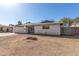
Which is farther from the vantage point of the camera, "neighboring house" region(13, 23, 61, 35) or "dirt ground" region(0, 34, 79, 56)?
"neighboring house" region(13, 23, 61, 35)

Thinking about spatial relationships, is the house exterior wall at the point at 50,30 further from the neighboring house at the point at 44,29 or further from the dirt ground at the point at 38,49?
the dirt ground at the point at 38,49

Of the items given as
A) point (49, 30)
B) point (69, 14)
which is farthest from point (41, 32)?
point (69, 14)

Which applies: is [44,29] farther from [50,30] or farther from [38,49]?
[38,49]

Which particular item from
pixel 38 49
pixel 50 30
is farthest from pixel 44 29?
pixel 38 49

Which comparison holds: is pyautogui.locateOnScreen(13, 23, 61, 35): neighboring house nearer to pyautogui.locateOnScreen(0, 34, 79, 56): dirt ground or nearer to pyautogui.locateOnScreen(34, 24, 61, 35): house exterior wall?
pyautogui.locateOnScreen(34, 24, 61, 35): house exterior wall

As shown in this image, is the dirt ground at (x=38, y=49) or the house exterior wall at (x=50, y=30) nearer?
the dirt ground at (x=38, y=49)

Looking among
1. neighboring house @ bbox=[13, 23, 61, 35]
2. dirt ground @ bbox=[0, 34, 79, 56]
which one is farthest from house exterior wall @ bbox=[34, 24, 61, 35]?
dirt ground @ bbox=[0, 34, 79, 56]

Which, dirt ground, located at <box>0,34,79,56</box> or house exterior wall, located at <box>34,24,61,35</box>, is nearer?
dirt ground, located at <box>0,34,79,56</box>

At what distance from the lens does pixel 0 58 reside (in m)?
2.64

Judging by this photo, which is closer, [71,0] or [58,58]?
[71,0]

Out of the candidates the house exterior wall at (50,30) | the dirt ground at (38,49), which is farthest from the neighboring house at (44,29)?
the dirt ground at (38,49)

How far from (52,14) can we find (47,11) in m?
0.44

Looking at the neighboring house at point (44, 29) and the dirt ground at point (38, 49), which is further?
the neighboring house at point (44, 29)

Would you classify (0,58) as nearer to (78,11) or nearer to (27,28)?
(78,11)
